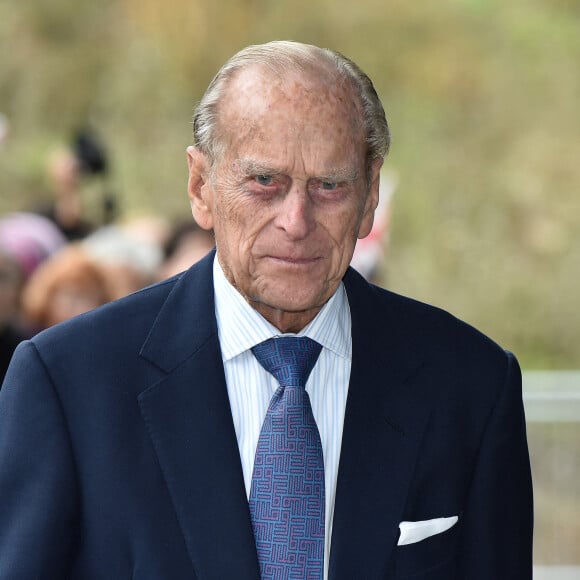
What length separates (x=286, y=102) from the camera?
225cm

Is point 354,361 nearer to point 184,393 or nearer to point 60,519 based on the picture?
point 184,393

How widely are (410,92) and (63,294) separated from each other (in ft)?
19.5

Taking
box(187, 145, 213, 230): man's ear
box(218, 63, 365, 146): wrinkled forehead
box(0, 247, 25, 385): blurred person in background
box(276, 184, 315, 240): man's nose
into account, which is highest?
box(0, 247, 25, 385): blurred person in background

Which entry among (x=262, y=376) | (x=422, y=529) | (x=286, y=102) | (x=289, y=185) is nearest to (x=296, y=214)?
(x=289, y=185)

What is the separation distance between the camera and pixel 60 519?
7.10 ft

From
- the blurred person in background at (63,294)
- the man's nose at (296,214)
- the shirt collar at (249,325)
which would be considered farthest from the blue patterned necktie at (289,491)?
the blurred person in background at (63,294)

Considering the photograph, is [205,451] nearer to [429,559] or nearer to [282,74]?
[429,559]

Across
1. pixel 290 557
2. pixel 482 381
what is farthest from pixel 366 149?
pixel 290 557

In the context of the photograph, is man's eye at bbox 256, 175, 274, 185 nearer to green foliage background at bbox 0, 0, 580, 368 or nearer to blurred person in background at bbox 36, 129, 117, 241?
blurred person in background at bbox 36, 129, 117, 241

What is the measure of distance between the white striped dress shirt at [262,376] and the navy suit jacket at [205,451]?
0.03 metres

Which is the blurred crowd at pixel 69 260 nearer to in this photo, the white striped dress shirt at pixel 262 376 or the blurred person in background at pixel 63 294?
the blurred person in background at pixel 63 294

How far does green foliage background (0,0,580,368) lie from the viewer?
1064cm

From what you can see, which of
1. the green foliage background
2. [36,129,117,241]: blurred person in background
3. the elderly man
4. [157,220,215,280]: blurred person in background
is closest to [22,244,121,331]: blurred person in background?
[157,220,215,280]: blurred person in background

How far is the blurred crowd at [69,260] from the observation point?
17.6 feet
